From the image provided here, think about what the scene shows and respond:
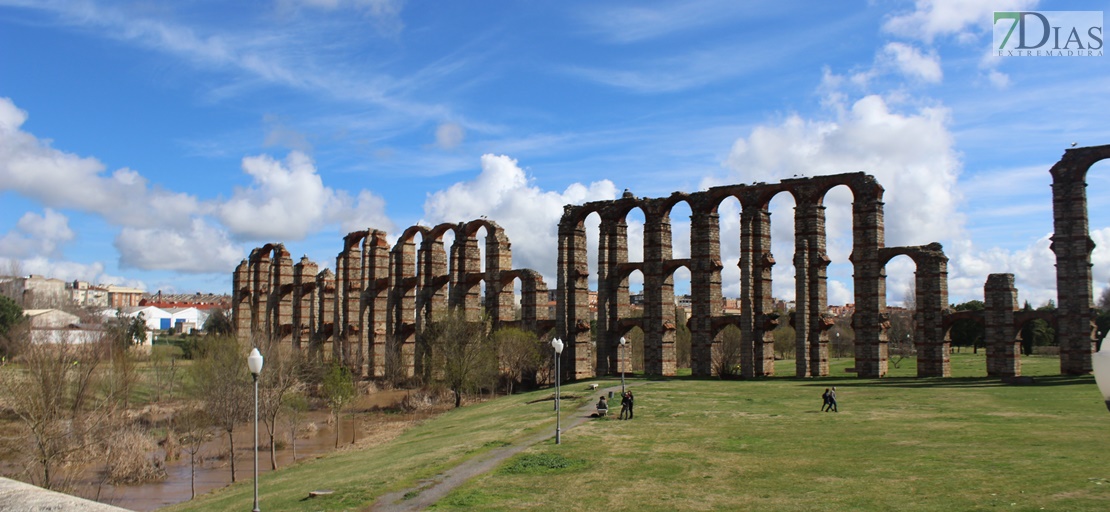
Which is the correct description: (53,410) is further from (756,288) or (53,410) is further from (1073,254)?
(1073,254)

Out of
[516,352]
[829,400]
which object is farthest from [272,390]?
[829,400]

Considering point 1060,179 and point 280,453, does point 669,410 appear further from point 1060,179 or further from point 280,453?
point 1060,179

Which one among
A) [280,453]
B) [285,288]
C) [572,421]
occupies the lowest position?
[280,453]

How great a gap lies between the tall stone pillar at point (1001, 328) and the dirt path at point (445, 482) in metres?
25.6

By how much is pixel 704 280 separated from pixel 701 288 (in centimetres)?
53

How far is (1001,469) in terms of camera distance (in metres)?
17.1

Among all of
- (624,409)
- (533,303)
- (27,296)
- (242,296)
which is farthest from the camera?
(27,296)

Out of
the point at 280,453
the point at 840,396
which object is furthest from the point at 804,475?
the point at 280,453

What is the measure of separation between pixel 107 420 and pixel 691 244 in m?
32.2

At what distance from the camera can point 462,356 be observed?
4716 centimetres

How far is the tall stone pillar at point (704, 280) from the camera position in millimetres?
48906

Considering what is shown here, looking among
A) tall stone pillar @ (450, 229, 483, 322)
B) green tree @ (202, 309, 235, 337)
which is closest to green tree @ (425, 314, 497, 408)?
tall stone pillar @ (450, 229, 483, 322)

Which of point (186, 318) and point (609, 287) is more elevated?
point (609, 287)

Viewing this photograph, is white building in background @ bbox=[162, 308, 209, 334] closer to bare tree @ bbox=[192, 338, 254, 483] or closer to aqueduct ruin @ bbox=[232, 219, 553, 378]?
aqueduct ruin @ bbox=[232, 219, 553, 378]
